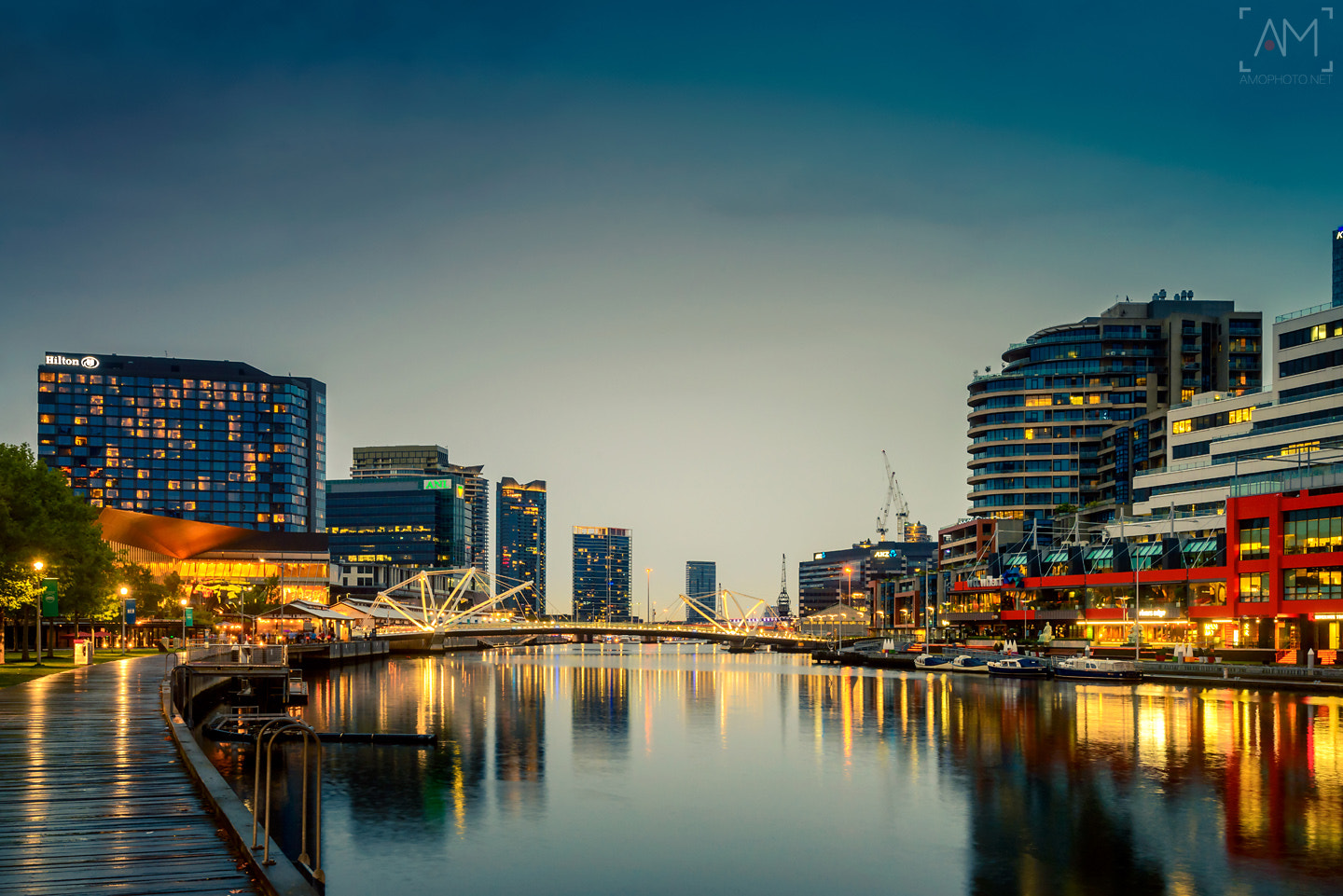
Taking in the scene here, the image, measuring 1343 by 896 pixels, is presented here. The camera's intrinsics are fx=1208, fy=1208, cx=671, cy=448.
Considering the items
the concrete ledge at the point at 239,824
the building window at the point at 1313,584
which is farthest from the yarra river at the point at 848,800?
the building window at the point at 1313,584

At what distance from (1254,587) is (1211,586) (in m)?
17.2

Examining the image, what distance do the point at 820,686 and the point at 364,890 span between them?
101 metres

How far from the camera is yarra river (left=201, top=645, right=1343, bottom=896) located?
3762 cm

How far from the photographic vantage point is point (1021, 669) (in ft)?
451

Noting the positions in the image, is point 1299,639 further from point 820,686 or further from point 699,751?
point 699,751

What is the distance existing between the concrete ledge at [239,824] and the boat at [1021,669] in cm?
11234

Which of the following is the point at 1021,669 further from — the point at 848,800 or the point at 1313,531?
the point at 848,800

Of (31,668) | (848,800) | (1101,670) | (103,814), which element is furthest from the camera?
(1101,670)

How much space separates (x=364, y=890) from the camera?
35.2 meters

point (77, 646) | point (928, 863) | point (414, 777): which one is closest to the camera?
point (928, 863)

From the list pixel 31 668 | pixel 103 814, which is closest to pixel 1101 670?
pixel 31 668

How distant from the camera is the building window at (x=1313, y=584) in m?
119

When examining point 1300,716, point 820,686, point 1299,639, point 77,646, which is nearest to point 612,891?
point 1300,716

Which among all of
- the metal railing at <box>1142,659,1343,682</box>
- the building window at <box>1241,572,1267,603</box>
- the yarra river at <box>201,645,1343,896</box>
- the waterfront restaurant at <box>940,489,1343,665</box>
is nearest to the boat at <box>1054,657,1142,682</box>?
the metal railing at <box>1142,659,1343,682</box>
